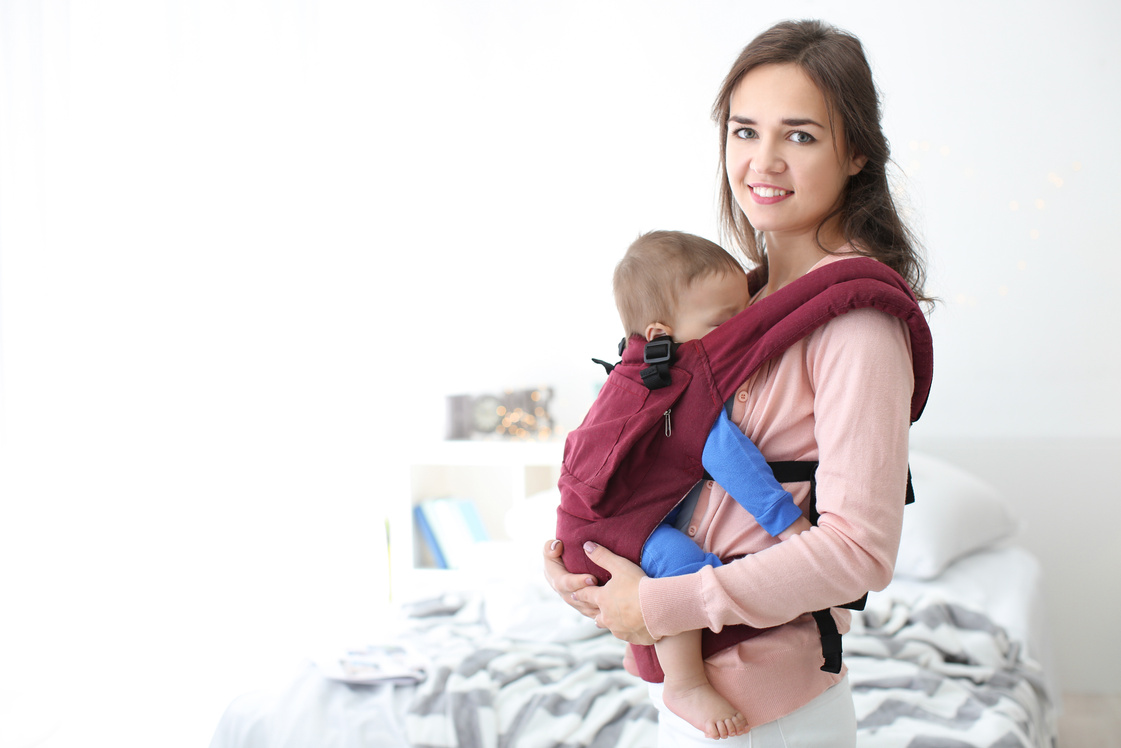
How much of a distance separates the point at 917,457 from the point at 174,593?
6.98ft

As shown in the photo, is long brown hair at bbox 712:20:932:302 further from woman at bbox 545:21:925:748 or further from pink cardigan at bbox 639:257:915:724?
pink cardigan at bbox 639:257:915:724

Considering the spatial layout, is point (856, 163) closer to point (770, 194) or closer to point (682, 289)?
point (770, 194)

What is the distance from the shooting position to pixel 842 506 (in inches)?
32.7

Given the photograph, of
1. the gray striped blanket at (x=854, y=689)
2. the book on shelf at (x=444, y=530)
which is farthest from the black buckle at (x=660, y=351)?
the book on shelf at (x=444, y=530)

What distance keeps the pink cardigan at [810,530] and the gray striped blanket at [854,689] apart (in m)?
0.72

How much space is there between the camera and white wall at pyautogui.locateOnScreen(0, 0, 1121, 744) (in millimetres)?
1336

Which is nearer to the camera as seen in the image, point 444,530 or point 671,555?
point 671,555

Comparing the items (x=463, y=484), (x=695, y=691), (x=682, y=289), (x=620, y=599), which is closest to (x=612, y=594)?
(x=620, y=599)

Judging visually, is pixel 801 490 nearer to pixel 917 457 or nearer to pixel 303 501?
pixel 303 501

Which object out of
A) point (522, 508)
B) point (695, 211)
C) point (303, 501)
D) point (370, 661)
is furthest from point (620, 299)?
point (695, 211)

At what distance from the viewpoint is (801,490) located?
93 cm

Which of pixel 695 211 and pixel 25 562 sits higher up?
pixel 695 211

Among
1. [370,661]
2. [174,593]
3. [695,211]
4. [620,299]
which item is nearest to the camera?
[620,299]

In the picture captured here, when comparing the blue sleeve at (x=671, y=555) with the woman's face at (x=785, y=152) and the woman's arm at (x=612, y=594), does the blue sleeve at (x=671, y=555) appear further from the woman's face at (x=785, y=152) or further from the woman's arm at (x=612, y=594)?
the woman's face at (x=785, y=152)
